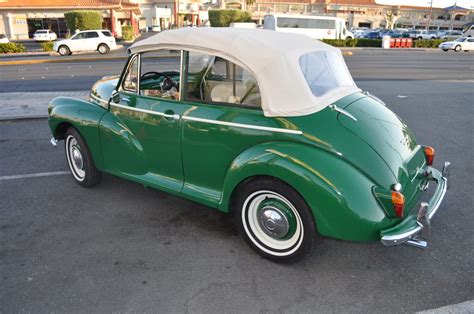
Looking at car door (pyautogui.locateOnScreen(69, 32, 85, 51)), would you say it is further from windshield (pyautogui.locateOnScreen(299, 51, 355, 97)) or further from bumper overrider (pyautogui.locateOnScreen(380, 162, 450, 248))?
bumper overrider (pyautogui.locateOnScreen(380, 162, 450, 248))

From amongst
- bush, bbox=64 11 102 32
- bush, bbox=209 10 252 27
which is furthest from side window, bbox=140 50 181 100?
bush, bbox=209 10 252 27

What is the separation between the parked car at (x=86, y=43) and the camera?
82.5 feet

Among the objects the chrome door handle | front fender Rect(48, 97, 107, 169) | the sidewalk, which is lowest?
the sidewalk

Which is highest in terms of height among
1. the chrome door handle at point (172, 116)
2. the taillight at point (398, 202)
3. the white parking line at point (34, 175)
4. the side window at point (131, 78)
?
the side window at point (131, 78)

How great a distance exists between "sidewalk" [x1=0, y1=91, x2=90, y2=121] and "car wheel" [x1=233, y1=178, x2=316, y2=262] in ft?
20.5

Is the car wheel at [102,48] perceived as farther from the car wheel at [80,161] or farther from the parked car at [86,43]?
the car wheel at [80,161]

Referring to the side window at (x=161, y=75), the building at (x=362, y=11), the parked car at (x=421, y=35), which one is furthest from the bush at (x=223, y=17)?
the side window at (x=161, y=75)

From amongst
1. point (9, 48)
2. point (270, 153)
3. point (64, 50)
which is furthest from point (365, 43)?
point (270, 153)

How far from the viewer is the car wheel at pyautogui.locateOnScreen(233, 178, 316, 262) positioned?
294 centimetres

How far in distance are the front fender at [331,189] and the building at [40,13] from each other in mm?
43086

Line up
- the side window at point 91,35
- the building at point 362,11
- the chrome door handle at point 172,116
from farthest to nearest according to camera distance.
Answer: the building at point 362,11, the side window at point 91,35, the chrome door handle at point 172,116

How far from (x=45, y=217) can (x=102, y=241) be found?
2.83 ft

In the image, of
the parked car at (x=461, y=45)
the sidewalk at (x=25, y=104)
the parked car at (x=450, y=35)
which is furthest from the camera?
the parked car at (x=450, y=35)

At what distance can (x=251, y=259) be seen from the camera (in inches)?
128
